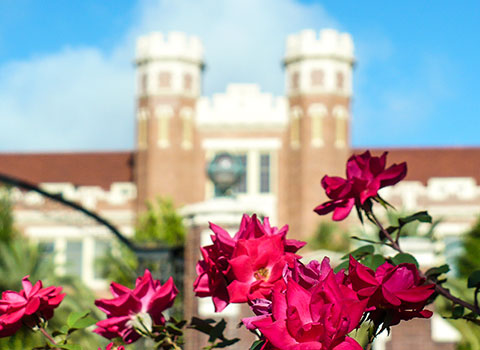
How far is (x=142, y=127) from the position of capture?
3222 centimetres

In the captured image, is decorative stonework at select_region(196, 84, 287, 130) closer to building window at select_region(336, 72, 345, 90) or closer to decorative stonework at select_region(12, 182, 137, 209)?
building window at select_region(336, 72, 345, 90)

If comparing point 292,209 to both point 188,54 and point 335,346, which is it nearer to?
point 188,54

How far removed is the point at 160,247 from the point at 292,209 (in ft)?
83.3

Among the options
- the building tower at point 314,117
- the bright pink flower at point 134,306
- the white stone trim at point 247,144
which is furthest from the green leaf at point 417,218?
the white stone trim at point 247,144

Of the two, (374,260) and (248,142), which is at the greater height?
(248,142)

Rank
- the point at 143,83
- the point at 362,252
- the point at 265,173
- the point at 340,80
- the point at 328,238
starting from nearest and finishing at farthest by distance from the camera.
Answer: the point at 362,252 < the point at 328,238 < the point at 265,173 < the point at 340,80 < the point at 143,83

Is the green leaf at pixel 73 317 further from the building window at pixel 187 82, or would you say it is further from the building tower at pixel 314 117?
the building window at pixel 187 82

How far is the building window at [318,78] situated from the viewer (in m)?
31.2

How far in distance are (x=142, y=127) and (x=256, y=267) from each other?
3103 cm

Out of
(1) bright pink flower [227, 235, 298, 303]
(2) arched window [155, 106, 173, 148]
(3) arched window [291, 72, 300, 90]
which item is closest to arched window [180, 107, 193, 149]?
(2) arched window [155, 106, 173, 148]

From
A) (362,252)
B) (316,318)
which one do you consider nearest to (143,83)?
(362,252)

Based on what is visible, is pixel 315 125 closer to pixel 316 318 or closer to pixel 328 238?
pixel 328 238

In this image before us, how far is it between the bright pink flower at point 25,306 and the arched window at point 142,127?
30423 mm

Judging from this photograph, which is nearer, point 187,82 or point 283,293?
point 283,293
